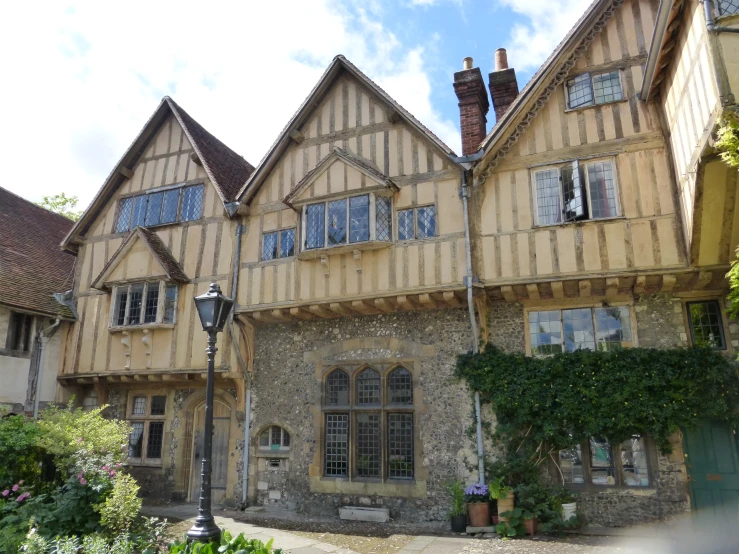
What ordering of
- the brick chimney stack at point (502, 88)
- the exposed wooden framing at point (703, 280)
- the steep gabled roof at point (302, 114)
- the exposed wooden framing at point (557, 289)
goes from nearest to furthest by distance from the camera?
the exposed wooden framing at point (703, 280)
the exposed wooden framing at point (557, 289)
the steep gabled roof at point (302, 114)
the brick chimney stack at point (502, 88)

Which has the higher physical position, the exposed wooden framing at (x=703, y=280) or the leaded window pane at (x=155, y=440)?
the exposed wooden framing at (x=703, y=280)

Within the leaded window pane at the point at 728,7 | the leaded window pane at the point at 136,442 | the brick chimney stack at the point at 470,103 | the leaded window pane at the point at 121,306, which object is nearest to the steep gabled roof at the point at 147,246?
the leaded window pane at the point at 121,306

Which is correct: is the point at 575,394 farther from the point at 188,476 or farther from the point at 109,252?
the point at 109,252

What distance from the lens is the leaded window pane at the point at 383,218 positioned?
1144 cm

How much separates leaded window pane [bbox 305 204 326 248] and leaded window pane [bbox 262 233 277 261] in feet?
3.47

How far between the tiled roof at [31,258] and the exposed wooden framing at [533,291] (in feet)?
38.0

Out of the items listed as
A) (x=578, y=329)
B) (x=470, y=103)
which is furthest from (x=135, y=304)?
(x=578, y=329)

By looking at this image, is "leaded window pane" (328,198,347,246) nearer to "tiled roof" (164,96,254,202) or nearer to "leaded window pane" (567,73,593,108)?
"tiled roof" (164,96,254,202)

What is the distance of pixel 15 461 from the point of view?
9961 millimetres

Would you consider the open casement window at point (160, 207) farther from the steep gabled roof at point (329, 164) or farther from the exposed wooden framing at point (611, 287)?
the exposed wooden framing at point (611, 287)

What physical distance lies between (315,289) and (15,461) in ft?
21.0

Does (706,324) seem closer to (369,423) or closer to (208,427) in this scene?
(369,423)

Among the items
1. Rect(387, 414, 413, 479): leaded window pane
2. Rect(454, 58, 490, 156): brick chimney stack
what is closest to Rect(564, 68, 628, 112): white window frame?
Rect(454, 58, 490, 156): brick chimney stack

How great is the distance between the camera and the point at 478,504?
9.48 metres
